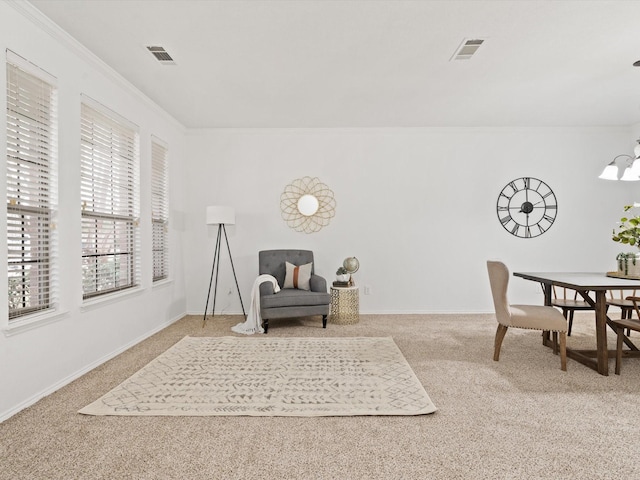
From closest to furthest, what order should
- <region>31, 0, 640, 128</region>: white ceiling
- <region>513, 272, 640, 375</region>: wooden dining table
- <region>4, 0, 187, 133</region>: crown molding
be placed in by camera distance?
<region>4, 0, 187, 133</region>: crown molding
<region>31, 0, 640, 128</region>: white ceiling
<region>513, 272, 640, 375</region>: wooden dining table

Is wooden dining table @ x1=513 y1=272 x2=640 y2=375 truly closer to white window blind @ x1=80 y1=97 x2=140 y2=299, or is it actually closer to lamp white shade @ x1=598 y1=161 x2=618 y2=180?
lamp white shade @ x1=598 y1=161 x2=618 y2=180

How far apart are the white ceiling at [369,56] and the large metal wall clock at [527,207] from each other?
3.30 feet

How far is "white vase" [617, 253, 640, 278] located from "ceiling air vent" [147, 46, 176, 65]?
14.6 feet

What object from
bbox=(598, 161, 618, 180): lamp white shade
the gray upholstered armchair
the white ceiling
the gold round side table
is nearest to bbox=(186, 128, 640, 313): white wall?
the white ceiling

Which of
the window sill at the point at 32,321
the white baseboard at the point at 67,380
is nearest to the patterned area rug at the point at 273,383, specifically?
the white baseboard at the point at 67,380

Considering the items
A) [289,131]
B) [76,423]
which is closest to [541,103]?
[289,131]

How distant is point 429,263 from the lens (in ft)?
18.5

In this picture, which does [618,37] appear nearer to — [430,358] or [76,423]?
[430,358]

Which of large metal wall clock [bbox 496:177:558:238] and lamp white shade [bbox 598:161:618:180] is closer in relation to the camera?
lamp white shade [bbox 598:161:618:180]

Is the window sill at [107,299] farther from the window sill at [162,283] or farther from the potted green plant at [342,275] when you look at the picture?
the potted green plant at [342,275]

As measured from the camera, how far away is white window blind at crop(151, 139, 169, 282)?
472 centimetres

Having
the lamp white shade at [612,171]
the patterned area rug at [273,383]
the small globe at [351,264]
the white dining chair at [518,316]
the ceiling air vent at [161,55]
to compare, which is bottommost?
the patterned area rug at [273,383]

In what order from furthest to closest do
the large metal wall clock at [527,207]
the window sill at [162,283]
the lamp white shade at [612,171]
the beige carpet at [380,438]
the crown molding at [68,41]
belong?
the large metal wall clock at [527,207]
the window sill at [162,283]
the lamp white shade at [612,171]
the crown molding at [68,41]
the beige carpet at [380,438]

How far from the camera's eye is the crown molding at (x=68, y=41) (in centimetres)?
256
